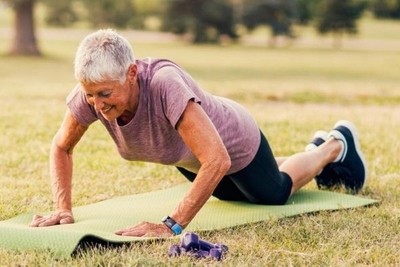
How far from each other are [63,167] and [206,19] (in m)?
40.8

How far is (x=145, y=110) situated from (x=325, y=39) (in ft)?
153

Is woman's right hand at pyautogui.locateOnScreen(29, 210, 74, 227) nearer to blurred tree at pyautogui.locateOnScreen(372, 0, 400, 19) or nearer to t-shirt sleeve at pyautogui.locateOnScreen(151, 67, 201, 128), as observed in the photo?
t-shirt sleeve at pyautogui.locateOnScreen(151, 67, 201, 128)

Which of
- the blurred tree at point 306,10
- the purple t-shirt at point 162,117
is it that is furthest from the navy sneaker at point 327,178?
the blurred tree at point 306,10

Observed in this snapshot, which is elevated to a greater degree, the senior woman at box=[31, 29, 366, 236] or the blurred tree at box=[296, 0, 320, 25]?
the senior woman at box=[31, 29, 366, 236]

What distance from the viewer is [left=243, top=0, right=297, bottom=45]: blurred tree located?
157 ft

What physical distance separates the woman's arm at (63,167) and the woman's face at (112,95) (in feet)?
1.21

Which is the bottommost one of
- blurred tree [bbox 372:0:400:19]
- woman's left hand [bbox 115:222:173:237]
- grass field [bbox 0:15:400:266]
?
blurred tree [bbox 372:0:400:19]

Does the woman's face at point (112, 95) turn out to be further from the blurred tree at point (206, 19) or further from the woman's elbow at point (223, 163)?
the blurred tree at point (206, 19)

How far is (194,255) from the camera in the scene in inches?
151

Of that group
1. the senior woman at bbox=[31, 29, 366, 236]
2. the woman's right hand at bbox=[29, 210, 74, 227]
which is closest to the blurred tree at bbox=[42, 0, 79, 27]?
the senior woman at bbox=[31, 29, 366, 236]

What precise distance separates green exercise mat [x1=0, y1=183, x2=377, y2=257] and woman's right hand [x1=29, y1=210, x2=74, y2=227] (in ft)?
0.19

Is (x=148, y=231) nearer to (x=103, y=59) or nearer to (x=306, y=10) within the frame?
(x=103, y=59)

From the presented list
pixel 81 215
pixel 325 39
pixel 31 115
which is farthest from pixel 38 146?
pixel 325 39

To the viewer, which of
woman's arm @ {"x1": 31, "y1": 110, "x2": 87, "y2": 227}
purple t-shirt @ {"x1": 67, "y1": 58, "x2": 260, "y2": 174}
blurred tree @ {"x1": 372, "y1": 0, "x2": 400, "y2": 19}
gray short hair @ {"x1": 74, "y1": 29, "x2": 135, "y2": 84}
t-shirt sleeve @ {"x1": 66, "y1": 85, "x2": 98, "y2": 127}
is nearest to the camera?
gray short hair @ {"x1": 74, "y1": 29, "x2": 135, "y2": 84}
